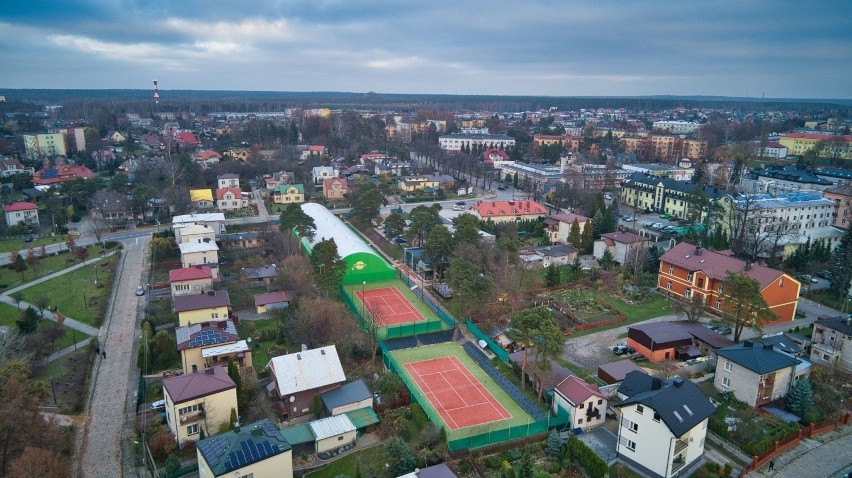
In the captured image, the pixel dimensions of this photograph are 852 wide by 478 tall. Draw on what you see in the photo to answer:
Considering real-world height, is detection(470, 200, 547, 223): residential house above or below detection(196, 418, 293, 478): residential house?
above

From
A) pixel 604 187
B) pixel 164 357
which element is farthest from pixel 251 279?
pixel 604 187

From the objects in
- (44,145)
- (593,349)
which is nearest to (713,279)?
(593,349)

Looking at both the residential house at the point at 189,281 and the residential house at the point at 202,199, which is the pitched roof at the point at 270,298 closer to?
the residential house at the point at 189,281

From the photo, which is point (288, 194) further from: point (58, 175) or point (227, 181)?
point (58, 175)

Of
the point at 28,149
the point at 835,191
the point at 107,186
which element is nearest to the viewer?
the point at 835,191

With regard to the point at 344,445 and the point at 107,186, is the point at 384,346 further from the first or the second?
the point at 107,186

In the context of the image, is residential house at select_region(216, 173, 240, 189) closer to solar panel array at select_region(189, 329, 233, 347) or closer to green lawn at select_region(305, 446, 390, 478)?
solar panel array at select_region(189, 329, 233, 347)

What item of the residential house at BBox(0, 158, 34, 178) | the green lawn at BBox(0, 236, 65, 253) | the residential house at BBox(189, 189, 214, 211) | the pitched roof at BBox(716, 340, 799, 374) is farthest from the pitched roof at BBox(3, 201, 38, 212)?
the pitched roof at BBox(716, 340, 799, 374)
